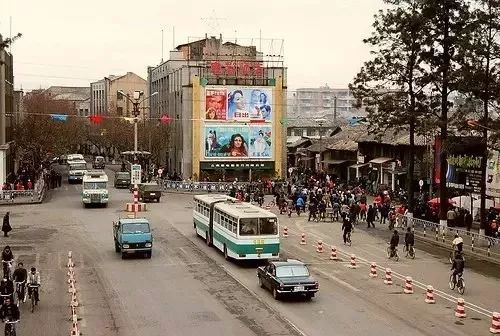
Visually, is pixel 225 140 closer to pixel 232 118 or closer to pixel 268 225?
pixel 232 118

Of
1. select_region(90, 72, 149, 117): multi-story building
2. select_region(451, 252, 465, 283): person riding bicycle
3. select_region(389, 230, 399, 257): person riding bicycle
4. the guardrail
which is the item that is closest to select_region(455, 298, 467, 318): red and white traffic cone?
select_region(451, 252, 465, 283): person riding bicycle

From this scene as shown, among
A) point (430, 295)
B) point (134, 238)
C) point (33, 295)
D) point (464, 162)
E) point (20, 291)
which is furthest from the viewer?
point (464, 162)

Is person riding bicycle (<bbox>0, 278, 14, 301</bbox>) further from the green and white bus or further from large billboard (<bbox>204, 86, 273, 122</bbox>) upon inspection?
large billboard (<bbox>204, 86, 273, 122</bbox>)

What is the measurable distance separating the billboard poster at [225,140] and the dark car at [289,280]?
5534 cm

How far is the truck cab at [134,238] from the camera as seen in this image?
36875 mm

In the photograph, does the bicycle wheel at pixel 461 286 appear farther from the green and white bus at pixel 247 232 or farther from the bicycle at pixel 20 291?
the bicycle at pixel 20 291

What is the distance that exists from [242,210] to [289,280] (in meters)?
8.83

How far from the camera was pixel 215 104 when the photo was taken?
8425 centimetres

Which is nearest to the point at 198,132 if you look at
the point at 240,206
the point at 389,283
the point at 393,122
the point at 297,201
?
the point at 297,201

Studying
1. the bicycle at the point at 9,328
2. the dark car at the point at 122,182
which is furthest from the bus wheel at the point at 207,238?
the dark car at the point at 122,182

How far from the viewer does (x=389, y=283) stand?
31.3m

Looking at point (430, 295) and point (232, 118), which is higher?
point (232, 118)

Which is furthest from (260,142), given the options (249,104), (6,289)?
(6,289)

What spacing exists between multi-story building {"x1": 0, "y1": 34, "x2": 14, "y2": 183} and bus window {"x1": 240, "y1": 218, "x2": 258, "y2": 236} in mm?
36779
